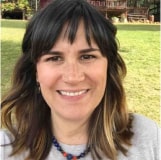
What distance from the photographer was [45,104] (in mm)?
2414

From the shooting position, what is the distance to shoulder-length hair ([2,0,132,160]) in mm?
2109

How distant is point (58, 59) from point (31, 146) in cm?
52

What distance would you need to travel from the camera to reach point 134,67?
7.06 metres

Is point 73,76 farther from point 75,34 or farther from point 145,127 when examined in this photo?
point 145,127

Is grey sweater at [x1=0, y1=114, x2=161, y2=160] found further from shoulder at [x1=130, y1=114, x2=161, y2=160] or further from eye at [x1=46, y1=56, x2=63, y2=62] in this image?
eye at [x1=46, y1=56, x2=63, y2=62]

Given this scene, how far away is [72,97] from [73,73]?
0.16 m

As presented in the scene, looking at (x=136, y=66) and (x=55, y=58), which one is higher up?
(x=55, y=58)

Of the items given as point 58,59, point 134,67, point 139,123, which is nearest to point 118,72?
point 139,123

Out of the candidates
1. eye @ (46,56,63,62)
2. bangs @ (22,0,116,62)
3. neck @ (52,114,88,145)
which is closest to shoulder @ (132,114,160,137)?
neck @ (52,114,88,145)

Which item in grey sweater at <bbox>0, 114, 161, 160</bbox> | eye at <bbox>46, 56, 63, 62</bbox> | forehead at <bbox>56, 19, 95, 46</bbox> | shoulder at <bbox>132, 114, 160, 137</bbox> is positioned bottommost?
grey sweater at <bbox>0, 114, 161, 160</bbox>

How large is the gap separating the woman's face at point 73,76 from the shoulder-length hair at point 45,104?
38 millimetres

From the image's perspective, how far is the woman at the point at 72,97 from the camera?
2.07 metres

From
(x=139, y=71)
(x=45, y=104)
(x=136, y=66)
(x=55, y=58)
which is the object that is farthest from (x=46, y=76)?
(x=136, y=66)

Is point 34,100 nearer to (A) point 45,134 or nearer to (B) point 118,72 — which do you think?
(A) point 45,134
